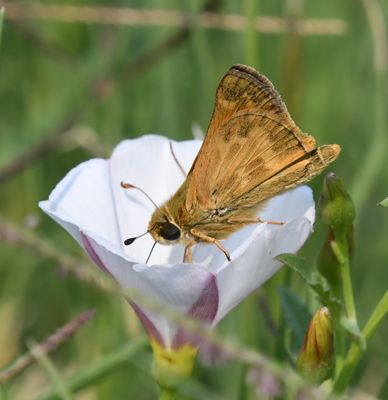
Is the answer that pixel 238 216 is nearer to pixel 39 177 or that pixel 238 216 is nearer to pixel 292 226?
pixel 292 226

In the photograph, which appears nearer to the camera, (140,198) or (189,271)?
(189,271)

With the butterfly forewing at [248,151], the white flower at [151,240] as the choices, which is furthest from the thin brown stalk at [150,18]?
the butterfly forewing at [248,151]

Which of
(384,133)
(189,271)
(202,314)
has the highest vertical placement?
(189,271)

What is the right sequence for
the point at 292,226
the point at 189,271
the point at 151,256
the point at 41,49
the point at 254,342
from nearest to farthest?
the point at 189,271, the point at 292,226, the point at 151,256, the point at 254,342, the point at 41,49

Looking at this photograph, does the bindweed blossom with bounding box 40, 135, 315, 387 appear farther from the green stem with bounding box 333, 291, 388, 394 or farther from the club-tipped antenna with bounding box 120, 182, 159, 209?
the green stem with bounding box 333, 291, 388, 394

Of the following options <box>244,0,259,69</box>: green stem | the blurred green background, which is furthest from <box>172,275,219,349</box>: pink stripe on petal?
<box>244,0,259,69</box>: green stem

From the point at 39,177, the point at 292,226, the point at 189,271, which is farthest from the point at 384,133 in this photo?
the point at 189,271
